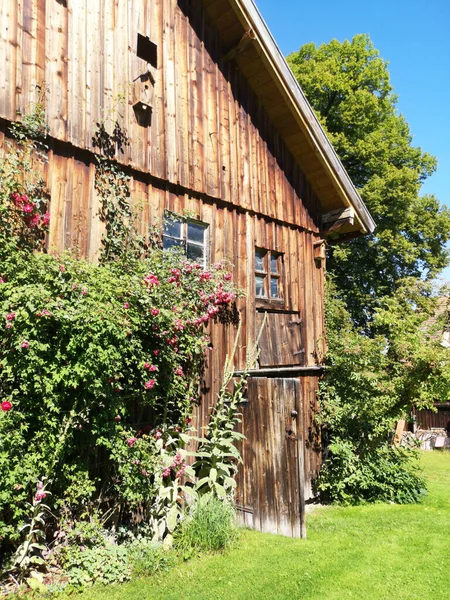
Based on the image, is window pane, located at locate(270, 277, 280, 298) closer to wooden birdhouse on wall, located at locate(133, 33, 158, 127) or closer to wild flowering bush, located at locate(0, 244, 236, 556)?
wild flowering bush, located at locate(0, 244, 236, 556)

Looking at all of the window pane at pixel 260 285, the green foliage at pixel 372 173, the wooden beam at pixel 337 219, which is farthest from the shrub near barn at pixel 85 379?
the green foliage at pixel 372 173

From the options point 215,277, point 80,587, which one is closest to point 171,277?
point 215,277

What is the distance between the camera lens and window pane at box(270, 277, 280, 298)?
28.2 ft

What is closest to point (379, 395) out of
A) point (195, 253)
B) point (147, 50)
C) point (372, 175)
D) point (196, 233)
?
point (195, 253)

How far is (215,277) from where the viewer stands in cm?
705

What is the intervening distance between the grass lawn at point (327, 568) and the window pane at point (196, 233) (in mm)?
4477

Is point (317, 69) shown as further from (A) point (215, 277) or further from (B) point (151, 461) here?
(B) point (151, 461)


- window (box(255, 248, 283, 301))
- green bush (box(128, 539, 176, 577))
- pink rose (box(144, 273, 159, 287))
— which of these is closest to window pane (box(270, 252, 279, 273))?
window (box(255, 248, 283, 301))

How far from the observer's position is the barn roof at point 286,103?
775 centimetres

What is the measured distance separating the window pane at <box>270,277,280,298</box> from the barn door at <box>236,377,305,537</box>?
225 cm

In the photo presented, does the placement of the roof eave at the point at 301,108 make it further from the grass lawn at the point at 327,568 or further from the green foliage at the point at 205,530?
the green foliage at the point at 205,530

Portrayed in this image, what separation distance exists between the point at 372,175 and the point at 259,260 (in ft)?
49.9

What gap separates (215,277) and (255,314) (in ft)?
4.27

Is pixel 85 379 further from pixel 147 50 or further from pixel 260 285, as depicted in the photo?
pixel 147 50
